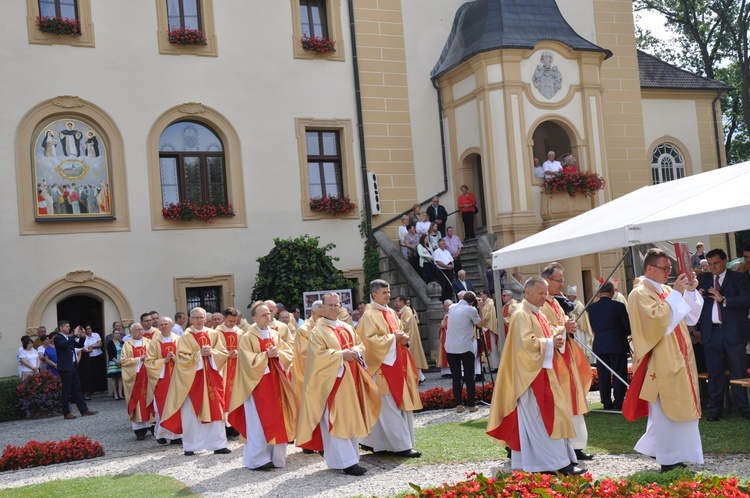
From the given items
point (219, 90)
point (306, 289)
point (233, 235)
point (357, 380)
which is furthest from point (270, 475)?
point (219, 90)

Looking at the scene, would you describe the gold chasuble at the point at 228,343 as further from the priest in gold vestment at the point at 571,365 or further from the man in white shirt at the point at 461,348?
the priest in gold vestment at the point at 571,365

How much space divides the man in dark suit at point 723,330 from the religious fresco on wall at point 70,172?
1378 centimetres

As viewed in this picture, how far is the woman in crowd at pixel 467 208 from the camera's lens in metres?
22.9

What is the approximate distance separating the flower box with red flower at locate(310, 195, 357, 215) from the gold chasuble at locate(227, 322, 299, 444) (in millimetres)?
11626

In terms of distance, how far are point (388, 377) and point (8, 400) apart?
10.4m

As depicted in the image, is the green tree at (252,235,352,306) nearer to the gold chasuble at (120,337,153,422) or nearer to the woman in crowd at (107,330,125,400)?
the woman in crowd at (107,330,125,400)

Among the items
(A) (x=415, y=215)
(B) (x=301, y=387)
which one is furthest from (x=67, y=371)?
(A) (x=415, y=215)

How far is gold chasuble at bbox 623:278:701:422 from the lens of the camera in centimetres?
810

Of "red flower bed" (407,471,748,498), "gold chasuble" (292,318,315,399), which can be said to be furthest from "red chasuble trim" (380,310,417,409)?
"red flower bed" (407,471,748,498)

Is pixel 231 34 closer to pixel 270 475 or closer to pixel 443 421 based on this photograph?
pixel 443 421

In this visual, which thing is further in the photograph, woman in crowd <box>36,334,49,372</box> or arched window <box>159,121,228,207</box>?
arched window <box>159,121,228,207</box>

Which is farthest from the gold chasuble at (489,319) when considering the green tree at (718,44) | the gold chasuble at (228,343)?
the green tree at (718,44)

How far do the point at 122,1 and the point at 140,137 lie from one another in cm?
318

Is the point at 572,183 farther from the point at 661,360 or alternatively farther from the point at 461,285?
the point at 661,360
